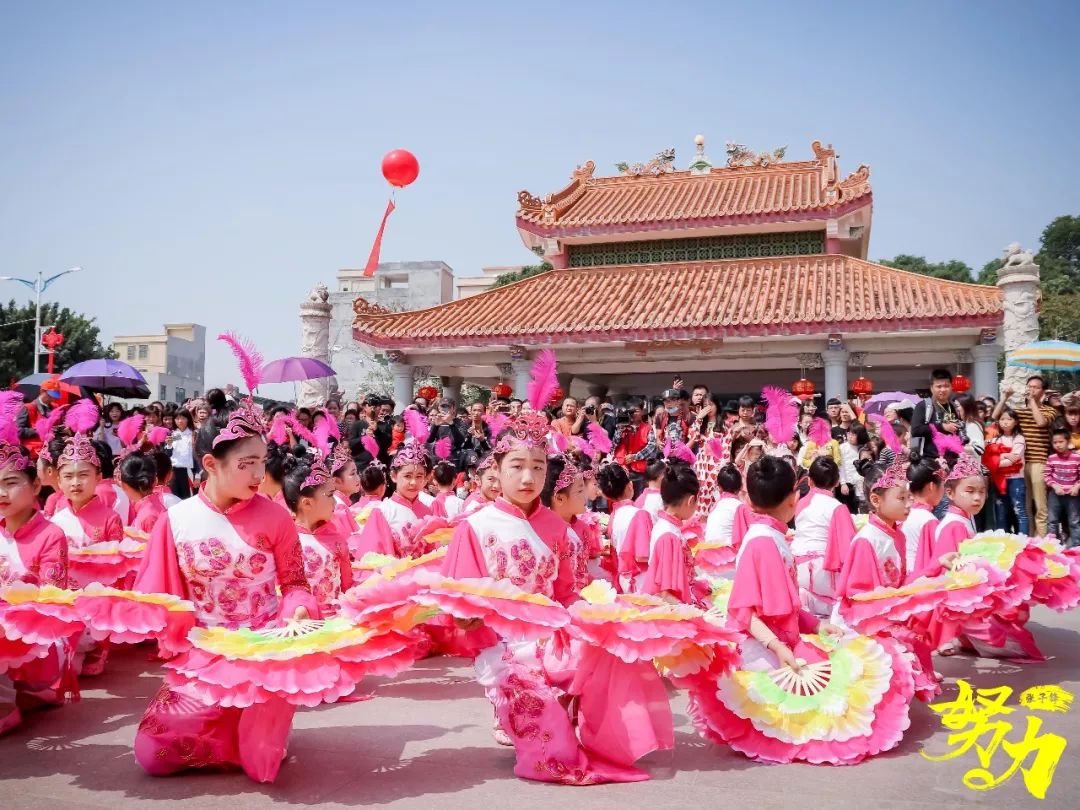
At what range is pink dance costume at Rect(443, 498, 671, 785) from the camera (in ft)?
10.8

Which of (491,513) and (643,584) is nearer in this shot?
(491,513)

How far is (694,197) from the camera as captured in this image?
18.4 m

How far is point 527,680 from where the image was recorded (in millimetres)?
3369

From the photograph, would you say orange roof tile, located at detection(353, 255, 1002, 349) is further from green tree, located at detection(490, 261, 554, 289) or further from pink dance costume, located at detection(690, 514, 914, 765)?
green tree, located at detection(490, 261, 554, 289)

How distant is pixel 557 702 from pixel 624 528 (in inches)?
97.1

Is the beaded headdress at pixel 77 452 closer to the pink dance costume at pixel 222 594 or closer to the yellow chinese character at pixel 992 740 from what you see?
the pink dance costume at pixel 222 594

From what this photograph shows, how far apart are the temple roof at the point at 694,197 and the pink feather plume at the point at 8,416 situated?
1380 centimetres

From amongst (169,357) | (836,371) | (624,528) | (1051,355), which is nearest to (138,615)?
(624,528)

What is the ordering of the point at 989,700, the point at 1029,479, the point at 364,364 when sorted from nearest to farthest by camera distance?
the point at 989,700, the point at 1029,479, the point at 364,364

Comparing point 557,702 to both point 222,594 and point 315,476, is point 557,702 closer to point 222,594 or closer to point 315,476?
point 222,594

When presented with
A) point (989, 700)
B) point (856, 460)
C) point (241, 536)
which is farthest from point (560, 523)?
point (856, 460)

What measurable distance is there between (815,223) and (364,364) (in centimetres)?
2566

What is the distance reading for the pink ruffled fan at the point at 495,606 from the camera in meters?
3.00

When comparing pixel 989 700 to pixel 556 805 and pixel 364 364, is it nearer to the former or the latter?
pixel 556 805
